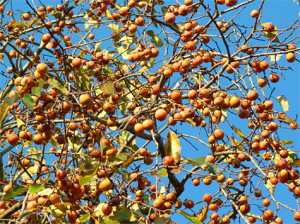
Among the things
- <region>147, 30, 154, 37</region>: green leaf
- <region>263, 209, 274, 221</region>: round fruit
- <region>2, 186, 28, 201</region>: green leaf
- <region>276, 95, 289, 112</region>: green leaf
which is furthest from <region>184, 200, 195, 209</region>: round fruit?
→ <region>147, 30, 154, 37</region>: green leaf

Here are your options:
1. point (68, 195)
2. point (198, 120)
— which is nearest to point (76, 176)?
point (68, 195)

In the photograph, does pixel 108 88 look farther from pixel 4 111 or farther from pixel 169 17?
pixel 169 17

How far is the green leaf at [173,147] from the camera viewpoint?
1903 millimetres

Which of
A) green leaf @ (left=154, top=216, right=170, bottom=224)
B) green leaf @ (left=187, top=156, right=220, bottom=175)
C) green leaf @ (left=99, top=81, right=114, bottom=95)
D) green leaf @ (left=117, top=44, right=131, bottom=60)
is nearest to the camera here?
green leaf @ (left=187, top=156, right=220, bottom=175)

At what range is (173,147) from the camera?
1935 mm

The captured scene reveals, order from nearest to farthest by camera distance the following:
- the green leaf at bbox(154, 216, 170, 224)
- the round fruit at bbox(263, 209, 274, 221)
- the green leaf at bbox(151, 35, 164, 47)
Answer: the green leaf at bbox(154, 216, 170, 224)
the round fruit at bbox(263, 209, 274, 221)
the green leaf at bbox(151, 35, 164, 47)

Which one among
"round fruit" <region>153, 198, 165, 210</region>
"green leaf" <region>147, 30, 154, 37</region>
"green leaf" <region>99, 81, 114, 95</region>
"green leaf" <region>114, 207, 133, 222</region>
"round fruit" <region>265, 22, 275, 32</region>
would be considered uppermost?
"green leaf" <region>147, 30, 154, 37</region>

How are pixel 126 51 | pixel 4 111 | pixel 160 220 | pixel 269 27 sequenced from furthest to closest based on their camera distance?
1. pixel 126 51
2. pixel 269 27
3. pixel 4 111
4. pixel 160 220

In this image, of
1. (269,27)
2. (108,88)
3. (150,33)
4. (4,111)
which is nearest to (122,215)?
(108,88)

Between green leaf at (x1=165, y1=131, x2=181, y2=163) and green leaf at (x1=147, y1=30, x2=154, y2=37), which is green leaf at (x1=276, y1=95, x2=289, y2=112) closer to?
green leaf at (x1=165, y1=131, x2=181, y2=163)

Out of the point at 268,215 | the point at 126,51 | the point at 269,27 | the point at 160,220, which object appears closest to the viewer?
the point at 160,220

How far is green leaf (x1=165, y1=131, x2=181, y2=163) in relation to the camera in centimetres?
190

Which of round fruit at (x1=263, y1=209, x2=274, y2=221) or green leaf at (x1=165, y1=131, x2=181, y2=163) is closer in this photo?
green leaf at (x1=165, y1=131, x2=181, y2=163)

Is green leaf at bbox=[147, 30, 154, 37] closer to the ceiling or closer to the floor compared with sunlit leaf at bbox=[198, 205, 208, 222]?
closer to the ceiling
